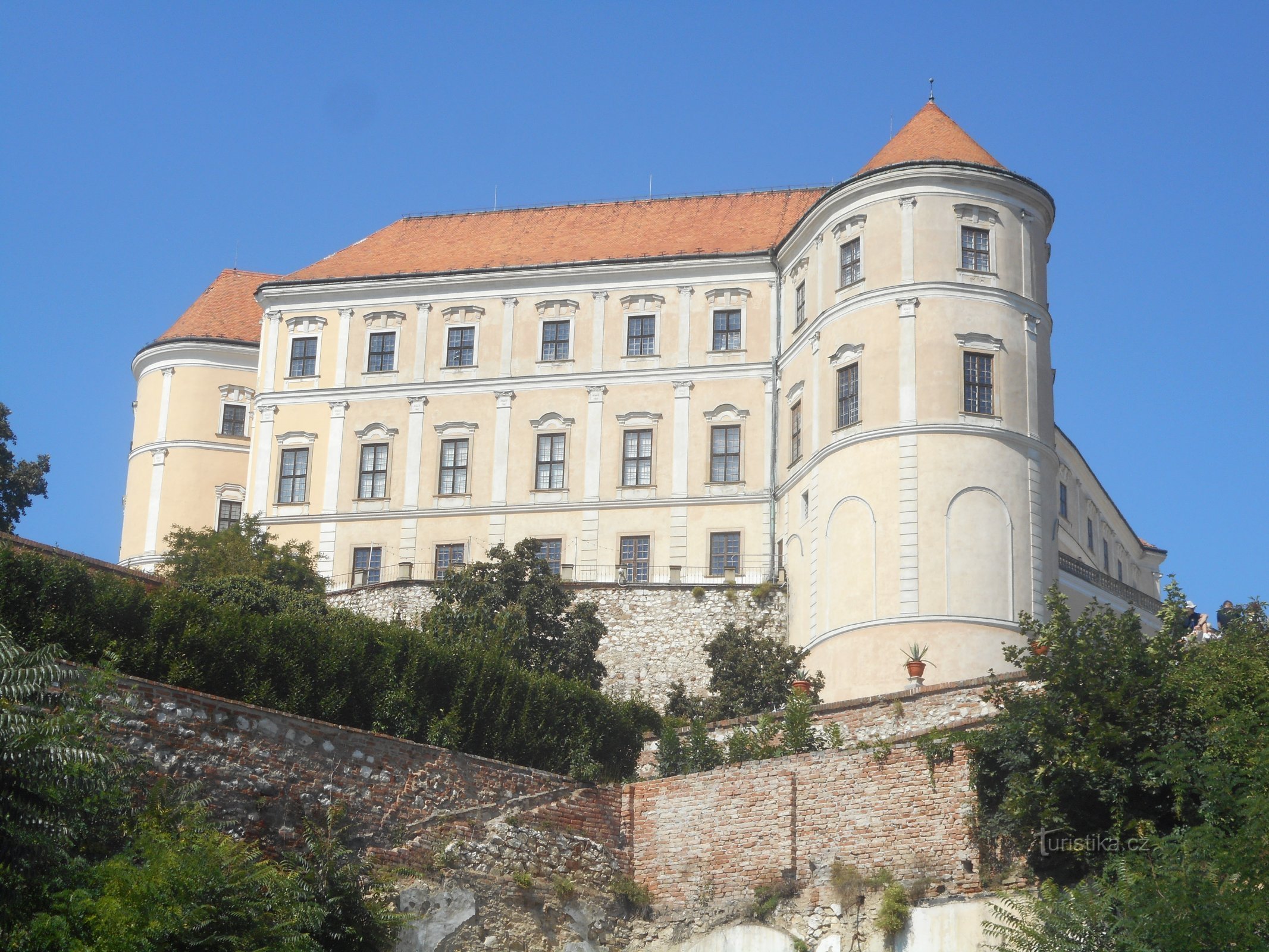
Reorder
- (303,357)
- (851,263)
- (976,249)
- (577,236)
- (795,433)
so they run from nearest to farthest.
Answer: (976,249), (851,263), (795,433), (303,357), (577,236)

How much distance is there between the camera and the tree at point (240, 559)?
4444 centimetres

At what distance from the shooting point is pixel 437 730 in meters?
29.8

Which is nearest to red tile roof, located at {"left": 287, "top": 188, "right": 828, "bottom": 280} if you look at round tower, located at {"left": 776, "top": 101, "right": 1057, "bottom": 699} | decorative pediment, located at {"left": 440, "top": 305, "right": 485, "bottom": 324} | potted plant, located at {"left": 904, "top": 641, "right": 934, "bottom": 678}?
decorative pediment, located at {"left": 440, "top": 305, "right": 485, "bottom": 324}

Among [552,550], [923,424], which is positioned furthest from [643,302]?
[923,424]

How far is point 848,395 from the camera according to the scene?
43.6 m

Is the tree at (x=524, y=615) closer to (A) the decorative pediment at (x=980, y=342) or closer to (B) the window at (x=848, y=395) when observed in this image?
(B) the window at (x=848, y=395)

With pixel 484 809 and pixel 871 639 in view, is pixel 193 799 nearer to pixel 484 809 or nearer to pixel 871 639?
pixel 484 809

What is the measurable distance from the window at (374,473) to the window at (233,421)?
7221 millimetres

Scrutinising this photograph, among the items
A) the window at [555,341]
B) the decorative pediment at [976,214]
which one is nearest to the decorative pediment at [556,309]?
the window at [555,341]

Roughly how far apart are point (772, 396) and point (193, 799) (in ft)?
87.2

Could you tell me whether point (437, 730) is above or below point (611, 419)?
below

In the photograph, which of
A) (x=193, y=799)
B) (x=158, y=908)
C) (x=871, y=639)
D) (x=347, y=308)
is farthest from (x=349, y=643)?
(x=347, y=308)

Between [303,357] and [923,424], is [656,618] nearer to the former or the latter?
[923,424]

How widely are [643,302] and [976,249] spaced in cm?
1099
